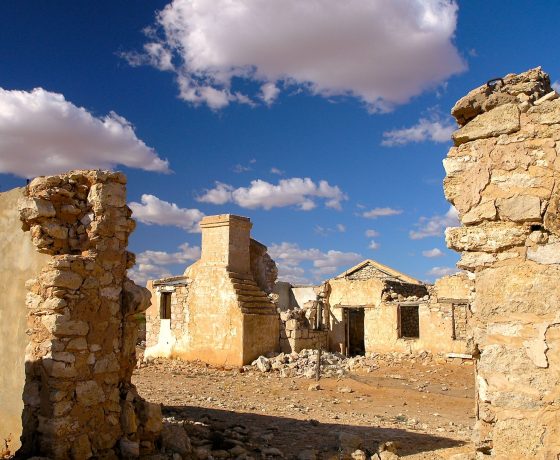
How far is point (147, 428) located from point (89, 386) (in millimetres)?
986

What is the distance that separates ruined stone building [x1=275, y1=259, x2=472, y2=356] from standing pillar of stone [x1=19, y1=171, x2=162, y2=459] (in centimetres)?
1109

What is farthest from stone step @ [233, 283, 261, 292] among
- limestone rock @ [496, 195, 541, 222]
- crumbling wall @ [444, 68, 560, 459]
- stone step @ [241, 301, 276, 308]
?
limestone rock @ [496, 195, 541, 222]

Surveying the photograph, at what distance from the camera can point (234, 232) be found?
17062 millimetres

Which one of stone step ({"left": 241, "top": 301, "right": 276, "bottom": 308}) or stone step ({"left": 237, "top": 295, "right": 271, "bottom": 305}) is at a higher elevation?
stone step ({"left": 237, "top": 295, "right": 271, "bottom": 305})

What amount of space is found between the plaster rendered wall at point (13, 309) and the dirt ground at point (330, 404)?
2.43 metres

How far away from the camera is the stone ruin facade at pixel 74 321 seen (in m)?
5.14

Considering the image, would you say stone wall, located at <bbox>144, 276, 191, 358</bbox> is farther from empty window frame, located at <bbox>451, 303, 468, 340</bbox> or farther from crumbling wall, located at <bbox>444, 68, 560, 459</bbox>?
crumbling wall, located at <bbox>444, 68, 560, 459</bbox>

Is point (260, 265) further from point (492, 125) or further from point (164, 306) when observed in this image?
point (492, 125)

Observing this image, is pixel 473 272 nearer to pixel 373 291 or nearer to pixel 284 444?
pixel 284 444

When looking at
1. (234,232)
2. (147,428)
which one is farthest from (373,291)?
(147,428)

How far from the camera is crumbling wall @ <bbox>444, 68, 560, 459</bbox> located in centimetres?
368

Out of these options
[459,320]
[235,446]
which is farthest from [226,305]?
[235,446]

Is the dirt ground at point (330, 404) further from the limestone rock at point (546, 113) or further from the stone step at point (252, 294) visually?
the limestone rock at point (546, 113)

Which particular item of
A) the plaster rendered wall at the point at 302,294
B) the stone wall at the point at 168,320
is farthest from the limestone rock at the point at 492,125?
the plaster rendered wall at the point at 302,294
